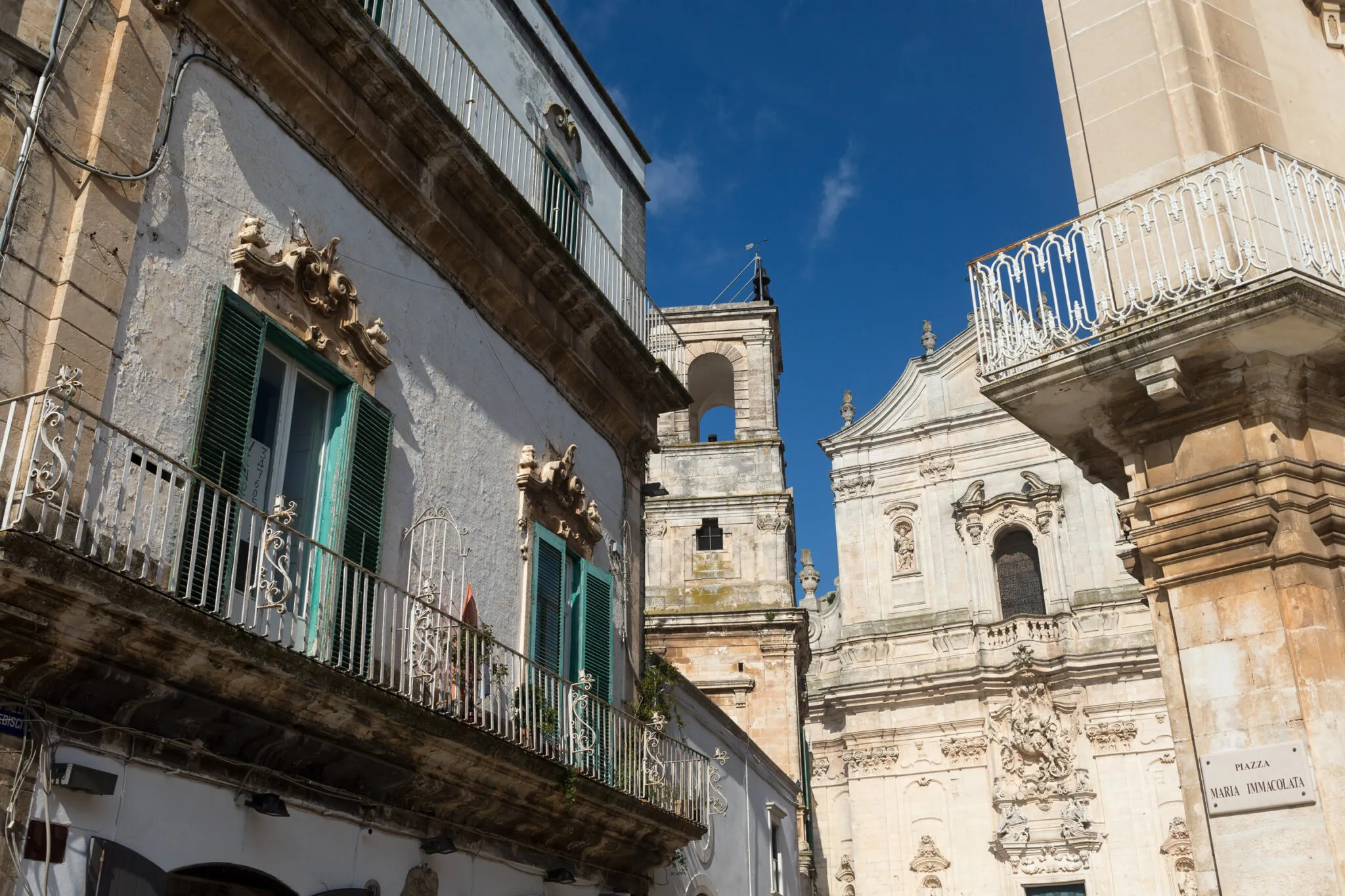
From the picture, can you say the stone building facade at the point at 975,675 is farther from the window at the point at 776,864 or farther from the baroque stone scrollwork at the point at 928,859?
the window at the point at 776,864

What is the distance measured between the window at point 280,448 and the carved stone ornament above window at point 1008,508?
23.4m

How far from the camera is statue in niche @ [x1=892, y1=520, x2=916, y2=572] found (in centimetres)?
3064

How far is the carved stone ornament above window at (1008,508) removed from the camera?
96.3 ft

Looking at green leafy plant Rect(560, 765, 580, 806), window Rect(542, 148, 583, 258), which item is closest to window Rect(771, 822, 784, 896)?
green leafy plant Rect(560, 765, 580, 806)

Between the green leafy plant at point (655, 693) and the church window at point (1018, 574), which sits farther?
the church window at point (1018, 574)

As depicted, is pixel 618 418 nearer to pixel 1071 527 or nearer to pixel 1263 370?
pixel 1263 370

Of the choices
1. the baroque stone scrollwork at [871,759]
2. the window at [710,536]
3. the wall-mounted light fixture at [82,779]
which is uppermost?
the window at [710,536]

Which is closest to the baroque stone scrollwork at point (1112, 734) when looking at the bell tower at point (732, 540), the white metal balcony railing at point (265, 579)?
the bell tower at point (732, 540)

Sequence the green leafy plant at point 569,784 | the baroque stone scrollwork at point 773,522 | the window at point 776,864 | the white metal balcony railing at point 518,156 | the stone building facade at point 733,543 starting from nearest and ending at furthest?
the green leafy plant at point 569,784
the white metal balcony railing at point 518,156
the window at point 776,864
the stone building facade at point 733,543
the baroque stone scrollwork at point 773,522

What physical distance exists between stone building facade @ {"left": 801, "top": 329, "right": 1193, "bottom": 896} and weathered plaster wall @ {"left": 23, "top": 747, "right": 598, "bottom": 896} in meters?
21.1

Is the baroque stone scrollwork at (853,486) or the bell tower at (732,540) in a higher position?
the baroque stone scrollwork at (853,486)

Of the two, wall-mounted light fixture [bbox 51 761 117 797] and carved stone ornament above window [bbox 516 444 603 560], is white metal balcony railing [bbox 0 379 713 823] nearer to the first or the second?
wall-mounted light fixture [bbox 51 761 117 797]

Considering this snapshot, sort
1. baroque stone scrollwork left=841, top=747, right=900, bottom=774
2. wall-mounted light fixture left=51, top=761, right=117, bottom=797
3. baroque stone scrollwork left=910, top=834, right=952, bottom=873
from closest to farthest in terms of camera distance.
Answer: wall-mounted light fixture left=51, top=761, right=117, bottom=797
baroque stone scrollwork left=910, top=834, right=952, bottom=873
baroque stone scrollwork left=841, top=747, right=900, bottom=774

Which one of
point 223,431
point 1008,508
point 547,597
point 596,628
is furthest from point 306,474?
point 1008,508
